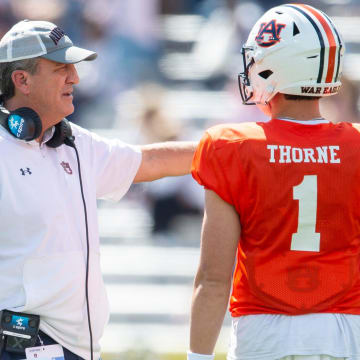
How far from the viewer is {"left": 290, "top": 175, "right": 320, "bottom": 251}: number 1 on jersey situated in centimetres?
266

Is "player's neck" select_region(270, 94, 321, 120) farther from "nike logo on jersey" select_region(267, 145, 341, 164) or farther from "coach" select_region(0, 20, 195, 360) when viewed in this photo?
"coach" select_region(0, 20, 195, 360)

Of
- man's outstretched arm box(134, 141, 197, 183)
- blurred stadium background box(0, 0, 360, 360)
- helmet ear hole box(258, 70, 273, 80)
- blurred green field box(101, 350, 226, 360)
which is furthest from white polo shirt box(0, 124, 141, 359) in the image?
blurred stadium background box(0, 0, 360, 360)

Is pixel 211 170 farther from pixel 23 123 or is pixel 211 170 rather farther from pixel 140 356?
pixel 140 356

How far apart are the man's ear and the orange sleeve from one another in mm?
982

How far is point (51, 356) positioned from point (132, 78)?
564 cm

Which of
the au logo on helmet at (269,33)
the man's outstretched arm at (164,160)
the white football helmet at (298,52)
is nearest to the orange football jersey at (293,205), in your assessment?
the white football helmet at (298,52)

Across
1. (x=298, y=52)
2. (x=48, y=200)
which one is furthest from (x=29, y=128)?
(x=298, y=52)

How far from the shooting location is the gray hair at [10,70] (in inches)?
136

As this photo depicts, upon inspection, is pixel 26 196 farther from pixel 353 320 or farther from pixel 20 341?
pixel 353 320

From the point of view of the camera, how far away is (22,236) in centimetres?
318

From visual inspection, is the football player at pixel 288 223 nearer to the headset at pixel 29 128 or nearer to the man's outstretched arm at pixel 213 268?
the man's outstretched arm at pixel 213 268

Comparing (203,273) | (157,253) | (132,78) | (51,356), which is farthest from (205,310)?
(132,78)

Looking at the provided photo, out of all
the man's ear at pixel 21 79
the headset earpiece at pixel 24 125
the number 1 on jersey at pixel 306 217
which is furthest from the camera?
the man's ear at pixel 21 79

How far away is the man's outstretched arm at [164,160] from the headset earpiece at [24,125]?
24.1 inches
